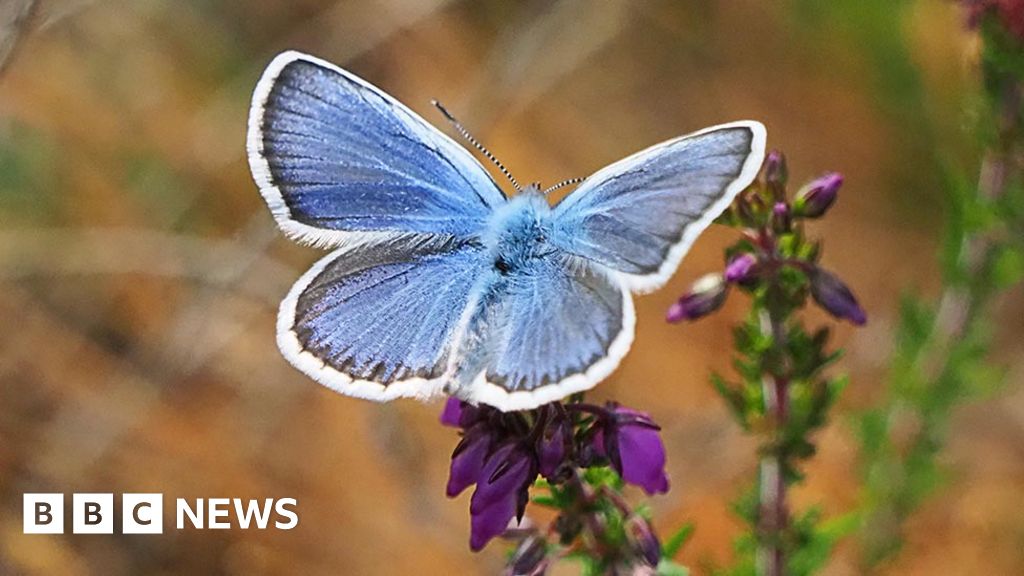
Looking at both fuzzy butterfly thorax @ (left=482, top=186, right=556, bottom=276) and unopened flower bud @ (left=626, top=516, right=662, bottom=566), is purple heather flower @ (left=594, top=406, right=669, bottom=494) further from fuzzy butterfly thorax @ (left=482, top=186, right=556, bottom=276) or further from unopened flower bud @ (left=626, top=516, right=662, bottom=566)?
fuzzy butterfly thorax @ (left=482, top=186, right=556, bottom=276)

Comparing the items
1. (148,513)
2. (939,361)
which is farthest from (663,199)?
(148,513)

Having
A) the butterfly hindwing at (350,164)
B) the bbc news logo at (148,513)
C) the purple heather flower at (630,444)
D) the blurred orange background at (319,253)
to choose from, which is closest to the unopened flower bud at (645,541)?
the purple heather flower at (630,444)

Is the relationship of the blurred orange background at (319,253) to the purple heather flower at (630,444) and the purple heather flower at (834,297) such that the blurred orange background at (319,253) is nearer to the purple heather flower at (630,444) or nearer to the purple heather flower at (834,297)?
the purple heather flower at (834,297)

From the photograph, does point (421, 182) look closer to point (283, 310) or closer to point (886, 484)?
point (283, 310)

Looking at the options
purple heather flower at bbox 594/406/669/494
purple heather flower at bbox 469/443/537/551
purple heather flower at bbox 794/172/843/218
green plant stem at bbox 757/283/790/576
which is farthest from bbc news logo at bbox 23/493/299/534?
purple heather flower at bbox 794/172/843/218

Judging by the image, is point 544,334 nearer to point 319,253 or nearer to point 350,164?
point 350,164

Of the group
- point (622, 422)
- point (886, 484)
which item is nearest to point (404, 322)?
point (622, 422)

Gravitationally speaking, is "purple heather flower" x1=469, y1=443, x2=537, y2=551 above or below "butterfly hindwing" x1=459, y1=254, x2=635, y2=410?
below
